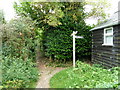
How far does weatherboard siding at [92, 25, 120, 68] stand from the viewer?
4.41 metres

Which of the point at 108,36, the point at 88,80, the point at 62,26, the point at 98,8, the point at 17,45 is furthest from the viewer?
the point at 98,8

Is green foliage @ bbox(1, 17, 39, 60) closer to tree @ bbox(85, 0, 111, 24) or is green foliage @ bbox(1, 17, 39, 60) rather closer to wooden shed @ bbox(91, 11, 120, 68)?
wooden shed @ bbox(91, 11, 120, 68)

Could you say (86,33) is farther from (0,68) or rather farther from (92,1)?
(0,68)

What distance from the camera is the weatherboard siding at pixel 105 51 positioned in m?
4.41

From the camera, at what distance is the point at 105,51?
5.22 m

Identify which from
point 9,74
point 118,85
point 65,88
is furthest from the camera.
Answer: point 9,74

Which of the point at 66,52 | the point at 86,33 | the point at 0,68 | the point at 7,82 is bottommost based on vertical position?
the point at 7,82

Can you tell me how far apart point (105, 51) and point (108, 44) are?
540mm

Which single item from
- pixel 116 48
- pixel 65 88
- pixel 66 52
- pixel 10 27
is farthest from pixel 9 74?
pixel 116 48

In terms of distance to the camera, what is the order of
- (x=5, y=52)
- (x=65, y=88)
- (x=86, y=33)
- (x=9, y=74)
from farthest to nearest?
(x=86, y=33)
(x=5, y=52)
(x=9, y=74)
(x=65, y=88)

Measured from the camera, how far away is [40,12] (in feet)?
21.6

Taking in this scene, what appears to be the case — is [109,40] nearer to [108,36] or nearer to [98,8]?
[108,36]

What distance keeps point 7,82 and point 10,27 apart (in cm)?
313

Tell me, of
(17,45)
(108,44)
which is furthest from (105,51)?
(17,45)
